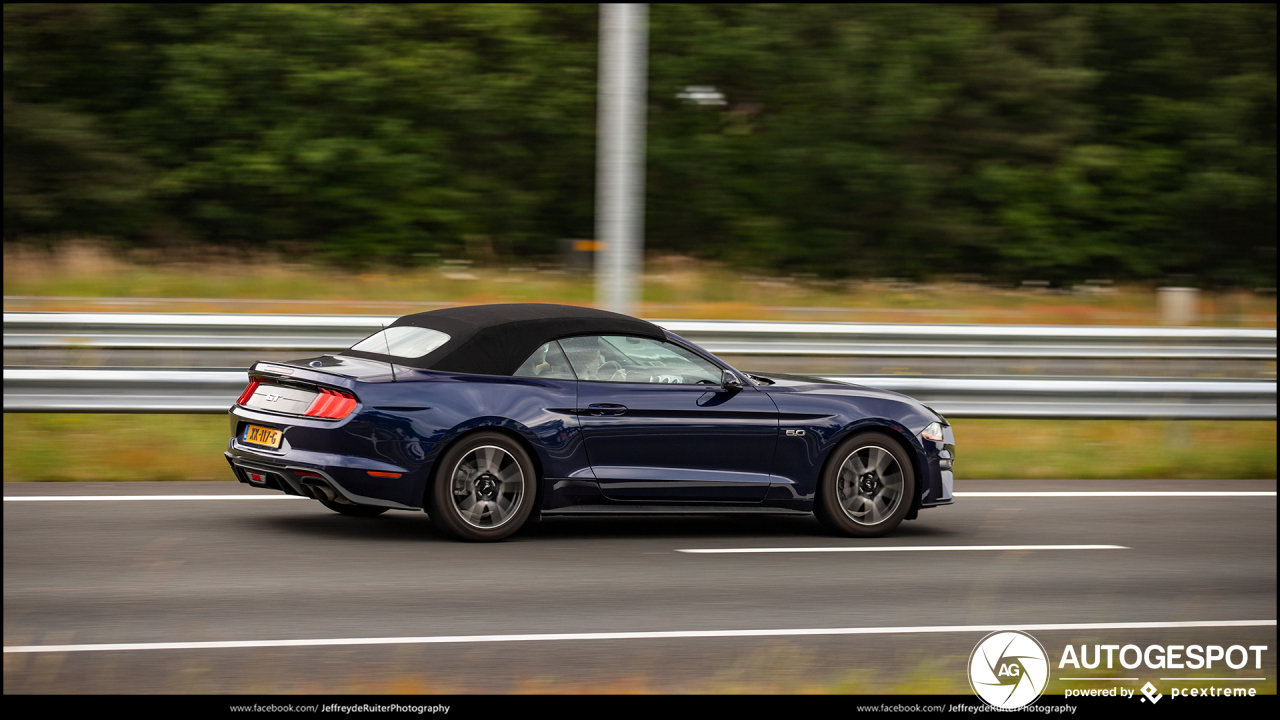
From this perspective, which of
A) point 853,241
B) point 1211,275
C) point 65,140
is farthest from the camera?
point 1211,275

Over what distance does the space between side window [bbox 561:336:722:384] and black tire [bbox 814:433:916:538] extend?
960mm

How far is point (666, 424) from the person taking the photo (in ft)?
27.4

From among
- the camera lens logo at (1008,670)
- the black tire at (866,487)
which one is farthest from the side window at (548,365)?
the camera lens logo at (1008,670)

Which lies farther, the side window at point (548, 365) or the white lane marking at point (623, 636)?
the side window at point (548, 365)

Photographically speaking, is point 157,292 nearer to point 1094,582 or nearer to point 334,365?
point 334,365

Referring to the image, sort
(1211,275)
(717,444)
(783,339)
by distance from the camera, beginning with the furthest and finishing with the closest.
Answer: (1211,275)
(783,339)
(717,444)

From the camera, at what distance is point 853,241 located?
29891 mm

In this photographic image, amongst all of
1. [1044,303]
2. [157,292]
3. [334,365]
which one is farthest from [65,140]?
[334,365]

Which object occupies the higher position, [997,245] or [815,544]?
[997,245]

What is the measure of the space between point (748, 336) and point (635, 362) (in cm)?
495

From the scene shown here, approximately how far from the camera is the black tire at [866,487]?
882 cm

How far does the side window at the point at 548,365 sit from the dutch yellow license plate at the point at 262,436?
Result: 54.8 inches

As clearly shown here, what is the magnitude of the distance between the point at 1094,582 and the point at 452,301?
16072 millimetres

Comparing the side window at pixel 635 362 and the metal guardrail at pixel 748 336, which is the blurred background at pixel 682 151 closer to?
the metal guardrail at pixel 748 336
